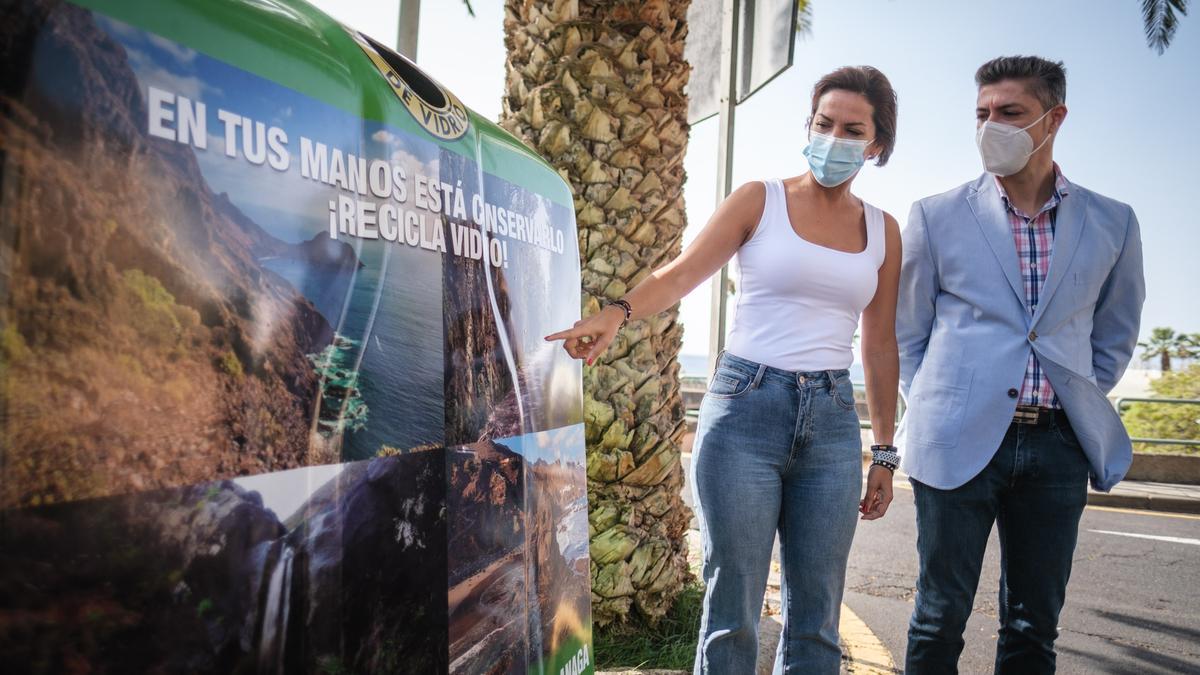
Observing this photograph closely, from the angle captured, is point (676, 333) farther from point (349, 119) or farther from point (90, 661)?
point (90, 661)

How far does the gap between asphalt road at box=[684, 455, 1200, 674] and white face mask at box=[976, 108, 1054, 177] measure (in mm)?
2372

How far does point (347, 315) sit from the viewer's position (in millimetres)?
1328

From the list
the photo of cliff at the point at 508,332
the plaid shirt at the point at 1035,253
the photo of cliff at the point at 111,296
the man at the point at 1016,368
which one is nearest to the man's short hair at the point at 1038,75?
the man at the point at 1016,368

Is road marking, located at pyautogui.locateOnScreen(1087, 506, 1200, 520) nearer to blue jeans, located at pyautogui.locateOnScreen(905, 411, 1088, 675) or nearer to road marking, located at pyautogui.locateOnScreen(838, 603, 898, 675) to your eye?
road marking, located at pyautogui.locateOnScreen(838, 603, 898, 675)

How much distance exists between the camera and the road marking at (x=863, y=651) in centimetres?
346

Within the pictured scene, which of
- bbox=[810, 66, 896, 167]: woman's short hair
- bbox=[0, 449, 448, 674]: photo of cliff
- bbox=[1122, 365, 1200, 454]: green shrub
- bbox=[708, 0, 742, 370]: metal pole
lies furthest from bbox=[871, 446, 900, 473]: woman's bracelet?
bbox=[1122, 365, 1200, 454]: green shrub

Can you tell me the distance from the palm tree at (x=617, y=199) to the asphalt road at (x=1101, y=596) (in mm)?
1452

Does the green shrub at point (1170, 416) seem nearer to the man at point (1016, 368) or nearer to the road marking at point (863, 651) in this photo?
the road marking at point (863, 651)

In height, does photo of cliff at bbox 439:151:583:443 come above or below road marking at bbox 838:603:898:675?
above

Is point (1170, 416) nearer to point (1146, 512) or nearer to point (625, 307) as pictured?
point (1146, 512)

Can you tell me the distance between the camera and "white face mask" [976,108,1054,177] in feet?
8.48

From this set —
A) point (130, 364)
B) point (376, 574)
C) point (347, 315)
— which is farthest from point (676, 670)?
point (130, 364)

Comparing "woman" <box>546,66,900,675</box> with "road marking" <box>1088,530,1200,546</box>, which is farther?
"road marking" <box>1088,530,1200,546</box>

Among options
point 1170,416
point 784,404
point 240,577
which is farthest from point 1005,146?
point 1170,416
